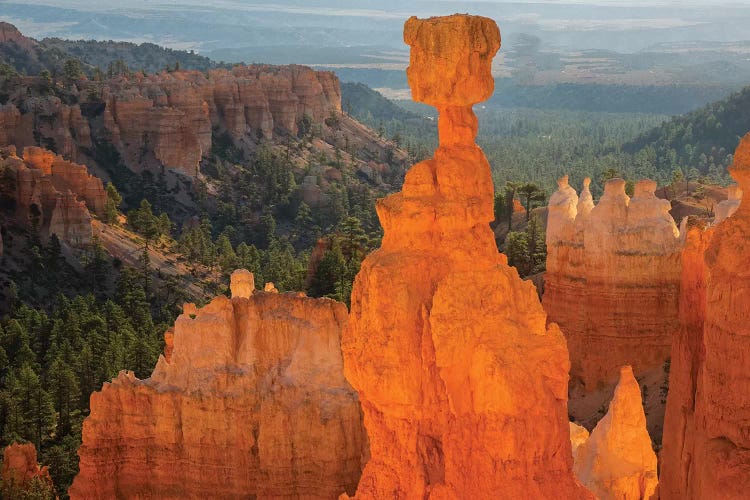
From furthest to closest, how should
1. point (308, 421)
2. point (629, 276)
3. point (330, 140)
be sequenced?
point (330, 140), point (629, 276), point (308, 421)

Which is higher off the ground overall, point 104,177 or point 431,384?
point 431,384

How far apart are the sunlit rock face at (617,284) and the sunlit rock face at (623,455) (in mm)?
12071

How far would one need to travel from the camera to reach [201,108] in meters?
101

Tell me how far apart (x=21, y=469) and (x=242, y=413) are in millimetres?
11751

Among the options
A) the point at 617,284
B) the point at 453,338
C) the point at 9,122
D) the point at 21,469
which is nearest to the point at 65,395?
the point at 21,469

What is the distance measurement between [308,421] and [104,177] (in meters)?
70.5

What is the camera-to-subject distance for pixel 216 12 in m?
189

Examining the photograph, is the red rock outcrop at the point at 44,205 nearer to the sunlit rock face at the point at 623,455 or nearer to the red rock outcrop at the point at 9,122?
the red rock outcrop at the point at 9,122

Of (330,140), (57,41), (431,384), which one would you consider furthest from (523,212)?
(57,41)

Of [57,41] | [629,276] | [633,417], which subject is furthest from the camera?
[57,41]

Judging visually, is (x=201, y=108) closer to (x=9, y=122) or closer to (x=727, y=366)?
(x=9, y=122)

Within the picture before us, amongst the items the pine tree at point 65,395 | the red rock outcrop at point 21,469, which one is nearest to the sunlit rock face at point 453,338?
the red rock outcrop at point 21,469

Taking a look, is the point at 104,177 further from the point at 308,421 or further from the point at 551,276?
the point at 308,421

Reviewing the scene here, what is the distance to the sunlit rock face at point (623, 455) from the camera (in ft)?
58.8
